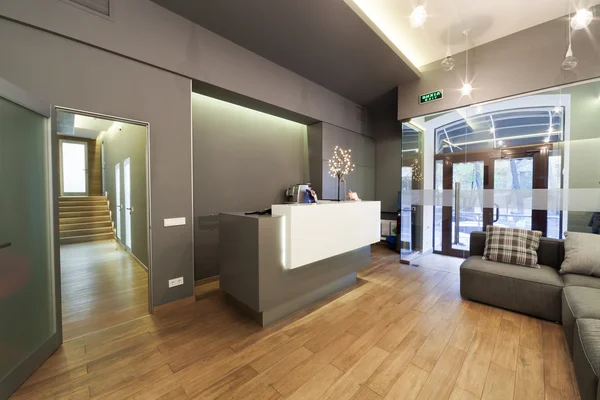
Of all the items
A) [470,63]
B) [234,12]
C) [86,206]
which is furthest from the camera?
[86,206]

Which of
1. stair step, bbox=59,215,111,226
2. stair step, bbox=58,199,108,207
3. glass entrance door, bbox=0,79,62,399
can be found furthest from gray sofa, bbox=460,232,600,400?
stair step, bbox=58,199,108,207

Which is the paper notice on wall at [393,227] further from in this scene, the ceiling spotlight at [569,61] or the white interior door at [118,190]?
the white interior door at [118,190]

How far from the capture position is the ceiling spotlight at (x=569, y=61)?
280cm

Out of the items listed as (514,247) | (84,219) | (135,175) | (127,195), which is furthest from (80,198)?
(514,247)

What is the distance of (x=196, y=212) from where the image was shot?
3461 millimetres

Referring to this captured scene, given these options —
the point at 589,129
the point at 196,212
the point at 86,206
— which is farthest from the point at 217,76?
the point at 86,206

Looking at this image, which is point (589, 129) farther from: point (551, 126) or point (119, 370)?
point (119, 370)

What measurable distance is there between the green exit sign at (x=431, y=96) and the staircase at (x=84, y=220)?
28.6 feet

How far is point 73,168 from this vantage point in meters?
7.62

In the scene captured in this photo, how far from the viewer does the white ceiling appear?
2.92 meters

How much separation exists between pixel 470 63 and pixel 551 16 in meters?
0.94

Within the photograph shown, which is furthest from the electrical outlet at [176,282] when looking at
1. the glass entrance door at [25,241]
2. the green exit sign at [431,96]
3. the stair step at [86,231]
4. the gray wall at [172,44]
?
the stair step at [86,231]

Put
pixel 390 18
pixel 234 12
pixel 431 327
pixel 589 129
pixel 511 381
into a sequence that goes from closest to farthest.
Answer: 1. pixel 511 381
2. pixel 431 327
3. pixel 234 12
4. pixel 589 129
5. pixel 390 18

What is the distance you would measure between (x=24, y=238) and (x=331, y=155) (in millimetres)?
4472
